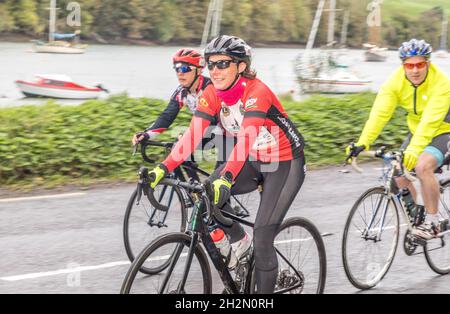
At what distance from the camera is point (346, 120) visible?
46.1 feet

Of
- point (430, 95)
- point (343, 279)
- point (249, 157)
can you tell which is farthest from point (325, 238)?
point (249, 157)

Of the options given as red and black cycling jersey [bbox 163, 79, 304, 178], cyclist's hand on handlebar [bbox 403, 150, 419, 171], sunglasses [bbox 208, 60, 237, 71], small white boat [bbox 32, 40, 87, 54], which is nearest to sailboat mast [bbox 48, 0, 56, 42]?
small white boat [bbox 32, 40, 87, 54]

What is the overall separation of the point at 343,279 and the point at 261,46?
6674 centimetres

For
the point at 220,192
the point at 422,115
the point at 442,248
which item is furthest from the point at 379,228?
the point at 220,192

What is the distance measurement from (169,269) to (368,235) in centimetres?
243

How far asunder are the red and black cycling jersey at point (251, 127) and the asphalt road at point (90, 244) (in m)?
1.02

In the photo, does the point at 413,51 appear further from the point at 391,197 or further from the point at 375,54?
the point at 375,54

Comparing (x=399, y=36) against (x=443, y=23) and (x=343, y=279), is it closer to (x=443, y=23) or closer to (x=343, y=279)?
(x=443, y=23)

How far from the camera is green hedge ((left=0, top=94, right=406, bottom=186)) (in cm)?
1061

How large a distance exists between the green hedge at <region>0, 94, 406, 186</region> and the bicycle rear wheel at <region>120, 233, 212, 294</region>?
6282mm

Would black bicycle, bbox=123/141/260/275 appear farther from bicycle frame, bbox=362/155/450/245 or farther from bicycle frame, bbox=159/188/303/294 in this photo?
bicycle frame, bbox=159/188/303/294

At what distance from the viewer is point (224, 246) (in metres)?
5.14
